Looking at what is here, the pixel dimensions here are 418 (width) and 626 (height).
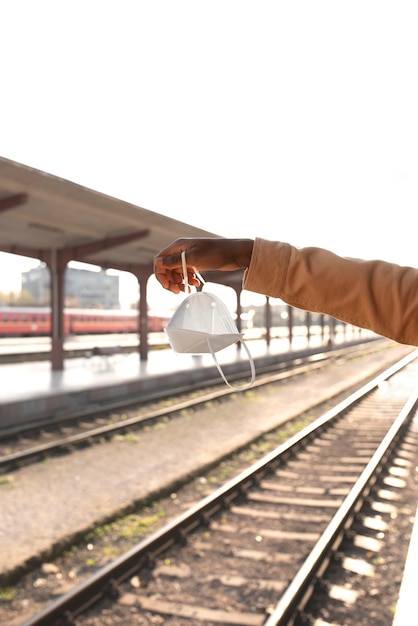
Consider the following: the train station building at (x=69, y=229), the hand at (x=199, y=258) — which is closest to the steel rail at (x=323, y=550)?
the hand at (x=199, y=258)

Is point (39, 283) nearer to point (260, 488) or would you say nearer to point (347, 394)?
point (347, 394)

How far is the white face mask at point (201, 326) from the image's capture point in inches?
58.4

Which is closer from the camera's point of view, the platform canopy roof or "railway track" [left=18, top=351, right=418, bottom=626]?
"railway track" [left=18, top=351, right=418, bottom=626]

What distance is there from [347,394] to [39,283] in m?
68.2

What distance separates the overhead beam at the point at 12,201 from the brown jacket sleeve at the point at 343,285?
8819mm

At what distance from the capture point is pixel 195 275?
139cm

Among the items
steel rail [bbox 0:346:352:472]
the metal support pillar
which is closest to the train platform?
steel rail [bbox 0:346:352:472]

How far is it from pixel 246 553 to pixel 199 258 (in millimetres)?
4122

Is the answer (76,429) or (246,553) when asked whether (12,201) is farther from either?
(246,553)

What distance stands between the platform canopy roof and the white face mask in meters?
6.17

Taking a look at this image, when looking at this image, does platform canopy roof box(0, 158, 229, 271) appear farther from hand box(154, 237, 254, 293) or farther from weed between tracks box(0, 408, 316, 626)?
hand box(154, 237, 254, 293)

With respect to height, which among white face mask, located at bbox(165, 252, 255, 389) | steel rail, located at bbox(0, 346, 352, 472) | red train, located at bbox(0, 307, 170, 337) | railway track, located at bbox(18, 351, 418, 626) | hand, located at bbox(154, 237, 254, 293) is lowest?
railway track, located at bbox(18, 351, 418, 626)

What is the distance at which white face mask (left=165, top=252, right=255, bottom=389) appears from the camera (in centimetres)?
→ 148

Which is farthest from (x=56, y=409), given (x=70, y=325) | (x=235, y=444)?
(x=70, y=325)
